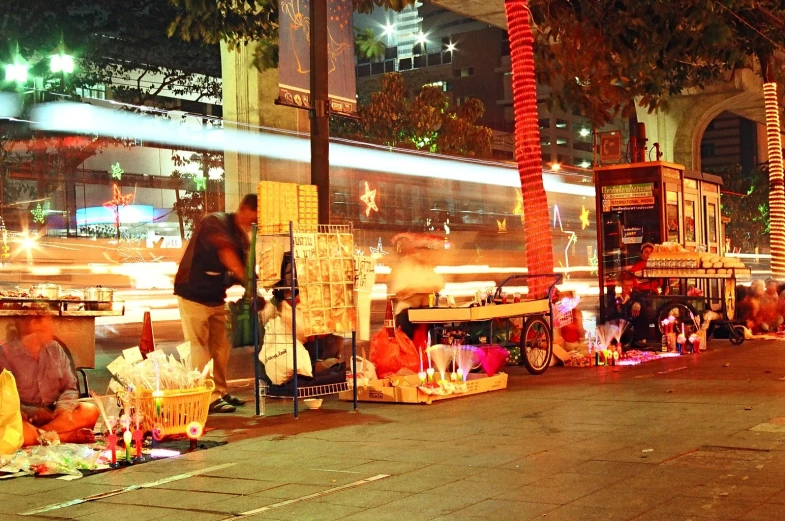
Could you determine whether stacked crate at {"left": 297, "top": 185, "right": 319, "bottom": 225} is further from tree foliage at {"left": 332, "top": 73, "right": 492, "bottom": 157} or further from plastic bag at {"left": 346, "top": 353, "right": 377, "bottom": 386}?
tree foliage at {"left": 332, "top": 73, "right": 492, "bottom": 157}

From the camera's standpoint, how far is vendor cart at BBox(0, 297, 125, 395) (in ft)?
29.0

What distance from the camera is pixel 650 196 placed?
54.0 feet

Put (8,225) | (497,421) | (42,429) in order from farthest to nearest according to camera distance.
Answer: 1. (8,225)
2. (497,421)
3. (42,429)

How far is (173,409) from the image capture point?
8.06 m

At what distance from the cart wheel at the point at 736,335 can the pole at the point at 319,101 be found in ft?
27.0

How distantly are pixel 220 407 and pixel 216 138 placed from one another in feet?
16.4

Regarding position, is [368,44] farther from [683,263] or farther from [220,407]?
[220,407]

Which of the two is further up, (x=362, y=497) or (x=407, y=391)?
(x=407, y=391)

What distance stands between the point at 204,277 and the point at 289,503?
14.9 feet

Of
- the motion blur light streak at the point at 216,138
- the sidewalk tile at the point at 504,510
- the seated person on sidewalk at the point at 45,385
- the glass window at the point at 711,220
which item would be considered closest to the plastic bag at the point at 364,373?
the seated person on sidewalk at the point at 45,385

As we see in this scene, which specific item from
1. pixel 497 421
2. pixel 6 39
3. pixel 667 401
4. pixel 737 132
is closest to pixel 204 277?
pixel 497 421

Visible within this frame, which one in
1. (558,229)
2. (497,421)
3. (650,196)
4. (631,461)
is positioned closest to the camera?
(631,461)

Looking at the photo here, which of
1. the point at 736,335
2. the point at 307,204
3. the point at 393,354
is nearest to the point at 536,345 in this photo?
the point at 393,354

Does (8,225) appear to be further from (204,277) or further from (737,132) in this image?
(737,132)
